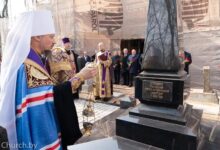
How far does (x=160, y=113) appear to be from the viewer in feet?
9.50

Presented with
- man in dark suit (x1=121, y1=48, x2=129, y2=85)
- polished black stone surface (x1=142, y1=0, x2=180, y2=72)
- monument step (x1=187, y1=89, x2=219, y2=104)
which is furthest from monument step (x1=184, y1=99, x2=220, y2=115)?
man in dark suit (x1=121, y1=48, x2=129, y2=85)

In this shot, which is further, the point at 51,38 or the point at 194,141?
the point at 194,141

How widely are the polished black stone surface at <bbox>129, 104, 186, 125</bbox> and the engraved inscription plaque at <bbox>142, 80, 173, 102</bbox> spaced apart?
12 cm

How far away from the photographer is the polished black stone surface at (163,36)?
9.51ft

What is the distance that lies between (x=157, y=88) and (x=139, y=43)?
37.3 feet

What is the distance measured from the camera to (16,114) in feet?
5.80

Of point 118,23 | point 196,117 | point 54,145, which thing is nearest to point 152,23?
point 196,117

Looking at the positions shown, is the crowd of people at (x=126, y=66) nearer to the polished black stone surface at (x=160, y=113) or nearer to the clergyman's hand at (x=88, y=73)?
the polished black stone surface at (x=160, y=113)

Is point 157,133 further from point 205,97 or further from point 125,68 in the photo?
point 125,68

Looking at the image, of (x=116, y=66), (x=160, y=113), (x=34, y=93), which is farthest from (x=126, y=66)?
(x=34, y=93)

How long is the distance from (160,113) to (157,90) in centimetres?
30

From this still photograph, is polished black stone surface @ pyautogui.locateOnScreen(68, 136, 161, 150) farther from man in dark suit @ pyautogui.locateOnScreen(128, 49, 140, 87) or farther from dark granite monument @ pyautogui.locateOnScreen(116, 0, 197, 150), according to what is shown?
man in dark suit @ pyautogui.locateOnScreen(128, 49, 140, 87)

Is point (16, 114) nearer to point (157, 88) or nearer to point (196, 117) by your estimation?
point (157, 88)

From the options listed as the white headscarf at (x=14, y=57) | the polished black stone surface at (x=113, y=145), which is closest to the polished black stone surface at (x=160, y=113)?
the polished black stone surface at (x=113, y=145)
